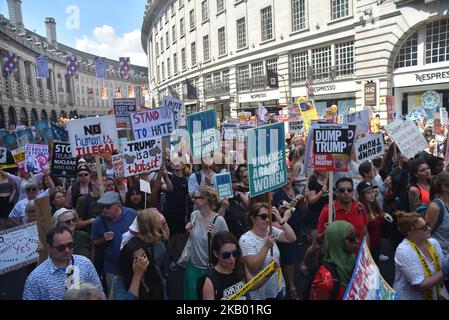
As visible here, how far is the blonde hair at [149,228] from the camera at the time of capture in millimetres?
3334

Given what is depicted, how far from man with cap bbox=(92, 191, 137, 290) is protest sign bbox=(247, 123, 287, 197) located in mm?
1582

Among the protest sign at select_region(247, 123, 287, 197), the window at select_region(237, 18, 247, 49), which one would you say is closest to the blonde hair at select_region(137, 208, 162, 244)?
the protest sign at select_region(247, 123, 287, 197)

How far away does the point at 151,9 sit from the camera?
47.2 meters

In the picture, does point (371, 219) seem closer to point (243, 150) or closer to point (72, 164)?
point (243, 150)

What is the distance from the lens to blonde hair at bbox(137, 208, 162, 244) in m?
3.33

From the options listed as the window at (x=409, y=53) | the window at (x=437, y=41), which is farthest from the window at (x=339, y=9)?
the window at (x=437, y=41)

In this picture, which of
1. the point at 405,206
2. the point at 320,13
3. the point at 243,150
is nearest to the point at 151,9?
the point at 320,13

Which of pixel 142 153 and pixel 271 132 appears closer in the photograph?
pixel 271 132

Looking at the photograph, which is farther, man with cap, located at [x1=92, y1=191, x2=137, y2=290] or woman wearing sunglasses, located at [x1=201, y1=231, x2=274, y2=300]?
man with cap, located at [x1=92, y1=191, x2=137, y2=290]

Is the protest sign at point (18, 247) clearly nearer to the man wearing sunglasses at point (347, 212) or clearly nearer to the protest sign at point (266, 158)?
the protest sign at point (266, 158)

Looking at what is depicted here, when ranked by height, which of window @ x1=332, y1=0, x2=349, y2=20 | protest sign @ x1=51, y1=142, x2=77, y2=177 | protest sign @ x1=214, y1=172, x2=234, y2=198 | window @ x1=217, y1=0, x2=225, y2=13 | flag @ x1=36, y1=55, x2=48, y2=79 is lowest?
protest sign @ x1=214, y1=172, x2=234, y2=198

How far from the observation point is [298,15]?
24062mm

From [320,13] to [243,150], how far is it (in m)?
17.2

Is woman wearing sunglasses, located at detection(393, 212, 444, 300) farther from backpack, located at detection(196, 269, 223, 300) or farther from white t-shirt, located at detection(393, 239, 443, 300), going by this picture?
backpack, located at detection(196, 269, 223, 300)
